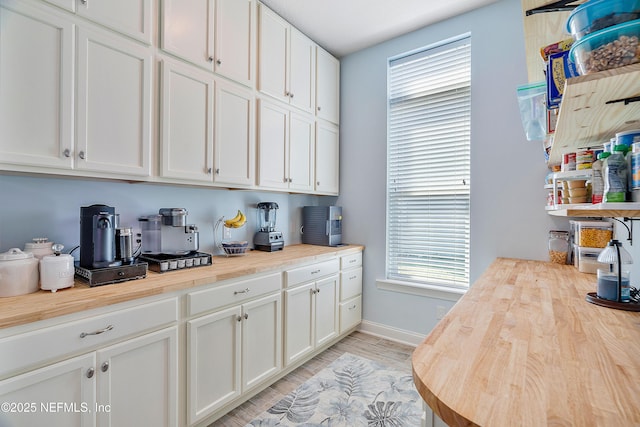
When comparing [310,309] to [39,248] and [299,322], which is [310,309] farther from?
[39,248]

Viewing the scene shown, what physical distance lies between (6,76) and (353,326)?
2.98m

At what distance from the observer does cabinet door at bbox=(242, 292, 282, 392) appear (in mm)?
1947

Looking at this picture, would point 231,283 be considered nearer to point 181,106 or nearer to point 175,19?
point 181,106

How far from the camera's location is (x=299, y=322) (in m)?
2.39

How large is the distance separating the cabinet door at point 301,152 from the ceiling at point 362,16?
0.82m

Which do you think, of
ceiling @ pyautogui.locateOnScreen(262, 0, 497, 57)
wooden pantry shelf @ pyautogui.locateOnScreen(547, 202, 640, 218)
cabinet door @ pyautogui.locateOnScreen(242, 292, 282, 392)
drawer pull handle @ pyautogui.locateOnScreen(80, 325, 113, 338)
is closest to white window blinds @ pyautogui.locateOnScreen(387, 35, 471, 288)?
ceiling @ pyautogui.locateOnScreen(262, 0, 497, 57)

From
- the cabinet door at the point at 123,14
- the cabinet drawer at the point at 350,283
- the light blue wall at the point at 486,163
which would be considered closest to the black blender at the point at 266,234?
the cabinet drawer at the point at 350,283

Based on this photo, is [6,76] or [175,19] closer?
[6,76]

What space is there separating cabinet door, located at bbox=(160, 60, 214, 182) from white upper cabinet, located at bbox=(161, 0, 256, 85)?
4.3 inches

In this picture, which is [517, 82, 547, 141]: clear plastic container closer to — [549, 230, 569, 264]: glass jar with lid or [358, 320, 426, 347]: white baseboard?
[549, 230, 569, 264]: glass jar with lid

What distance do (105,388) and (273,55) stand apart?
2426 millimetres

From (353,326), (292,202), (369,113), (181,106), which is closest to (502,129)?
(369,113)

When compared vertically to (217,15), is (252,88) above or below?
below

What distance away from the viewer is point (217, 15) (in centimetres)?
206
